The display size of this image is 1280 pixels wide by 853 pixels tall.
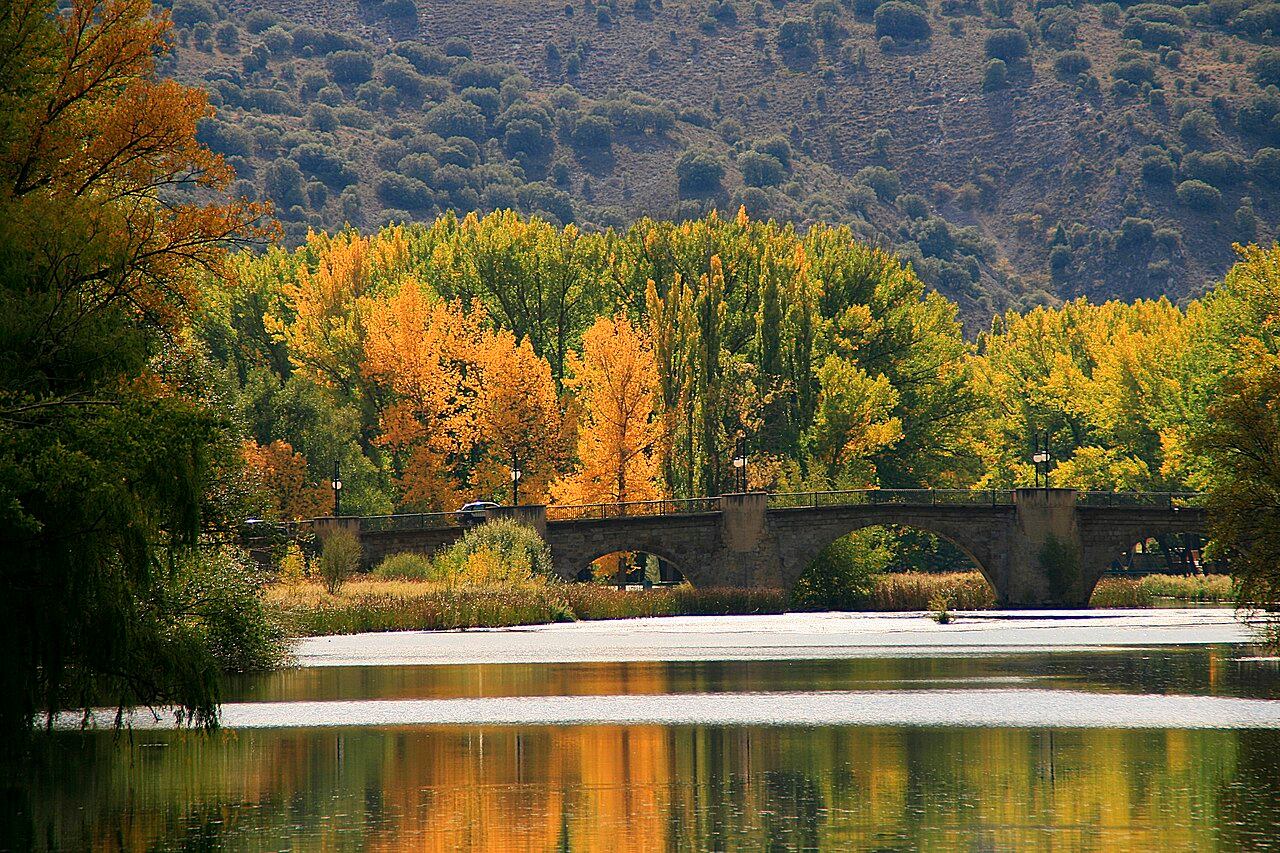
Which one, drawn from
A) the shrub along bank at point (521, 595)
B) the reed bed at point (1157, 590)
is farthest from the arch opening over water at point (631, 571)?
the reed bed at point (1157, 590)

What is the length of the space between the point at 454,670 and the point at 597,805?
20.1 meters

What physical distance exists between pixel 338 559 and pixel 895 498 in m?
27.1

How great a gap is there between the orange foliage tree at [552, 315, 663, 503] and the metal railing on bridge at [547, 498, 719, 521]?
2125 mm

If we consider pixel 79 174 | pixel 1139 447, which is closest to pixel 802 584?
pixel 1139 447

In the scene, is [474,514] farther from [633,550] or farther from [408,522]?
[633,550]

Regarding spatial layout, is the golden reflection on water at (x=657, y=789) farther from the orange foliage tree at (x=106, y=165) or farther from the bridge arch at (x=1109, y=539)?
the bridge arch at (x=1109, y=539)

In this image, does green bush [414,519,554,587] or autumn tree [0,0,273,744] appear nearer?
autumn tree [0,0,273,744]

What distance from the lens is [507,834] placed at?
18469 millimetres

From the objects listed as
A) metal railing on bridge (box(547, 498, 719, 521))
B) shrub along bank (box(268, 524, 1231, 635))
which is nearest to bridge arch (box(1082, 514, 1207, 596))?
shrub along bank (box(268, 524, 1231, 635))

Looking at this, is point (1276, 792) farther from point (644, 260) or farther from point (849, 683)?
point (644, 260)

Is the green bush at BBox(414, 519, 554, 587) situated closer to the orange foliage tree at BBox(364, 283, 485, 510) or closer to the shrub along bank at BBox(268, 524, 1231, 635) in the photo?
the shrub along bank at BBox(268, 524, 1231, 635)

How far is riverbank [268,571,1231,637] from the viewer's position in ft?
181

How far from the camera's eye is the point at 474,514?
68750mm

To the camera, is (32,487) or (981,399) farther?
(981,399)
